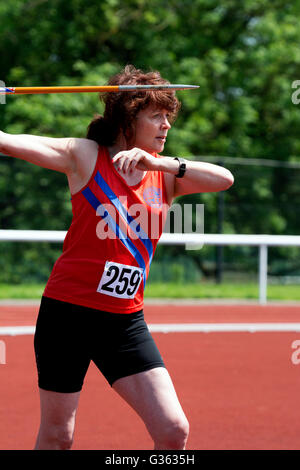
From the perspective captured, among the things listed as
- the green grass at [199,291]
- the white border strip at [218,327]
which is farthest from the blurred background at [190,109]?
the white border strip at [218,327]

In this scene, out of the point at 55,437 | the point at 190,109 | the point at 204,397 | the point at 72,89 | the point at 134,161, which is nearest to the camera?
the point at 72,89

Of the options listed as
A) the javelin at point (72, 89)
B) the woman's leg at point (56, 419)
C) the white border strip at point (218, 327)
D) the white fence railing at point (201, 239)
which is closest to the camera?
the javelin at point (72, 89)

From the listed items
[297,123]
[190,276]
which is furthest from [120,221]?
[297,123]

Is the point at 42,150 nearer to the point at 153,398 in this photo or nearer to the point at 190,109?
the point at 153,398

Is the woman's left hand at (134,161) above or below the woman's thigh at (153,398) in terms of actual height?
above

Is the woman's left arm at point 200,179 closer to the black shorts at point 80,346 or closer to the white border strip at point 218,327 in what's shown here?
the black shorts at point 80,346

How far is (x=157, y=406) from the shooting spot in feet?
11.7

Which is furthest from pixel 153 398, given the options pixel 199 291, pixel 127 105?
pixel 199 291

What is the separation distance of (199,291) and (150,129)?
11.5m

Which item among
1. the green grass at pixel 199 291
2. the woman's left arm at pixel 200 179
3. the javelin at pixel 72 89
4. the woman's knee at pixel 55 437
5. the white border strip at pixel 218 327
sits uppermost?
the javelin at pixel 72 89

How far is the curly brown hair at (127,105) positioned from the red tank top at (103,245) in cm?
21

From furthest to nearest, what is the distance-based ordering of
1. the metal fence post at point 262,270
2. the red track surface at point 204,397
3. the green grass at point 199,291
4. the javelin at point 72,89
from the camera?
1. the green grass at point 199,291
2. the metal fence post at point 262,270
3. the red track surface at point 204,397
4. the javelin at point 72,89

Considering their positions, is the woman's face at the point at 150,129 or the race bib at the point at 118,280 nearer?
the race bib at the point at 118,280

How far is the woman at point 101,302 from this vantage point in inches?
141
